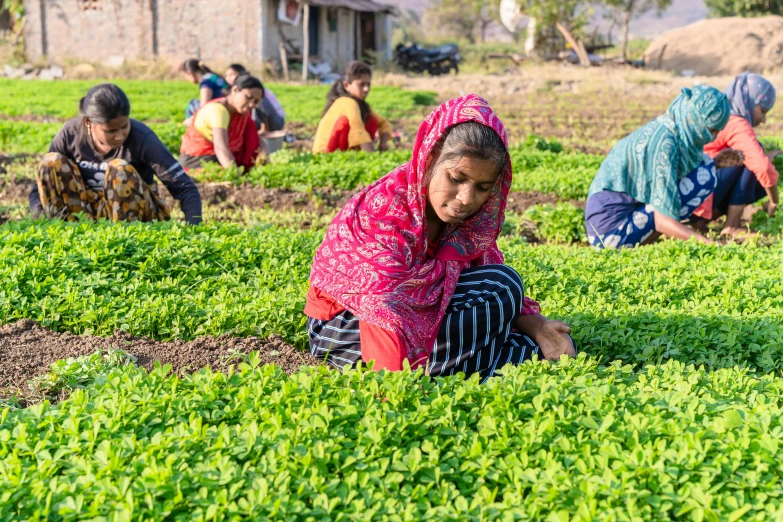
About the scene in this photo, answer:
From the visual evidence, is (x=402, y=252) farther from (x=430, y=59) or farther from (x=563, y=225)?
(x=430, y=59)

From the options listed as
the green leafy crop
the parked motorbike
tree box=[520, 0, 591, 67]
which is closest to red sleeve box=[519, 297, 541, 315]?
the green leafy crop

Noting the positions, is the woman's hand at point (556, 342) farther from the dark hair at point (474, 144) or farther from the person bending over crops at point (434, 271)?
the dark hair at point (474, 144)

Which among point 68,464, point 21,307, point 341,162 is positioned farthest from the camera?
point 341,162

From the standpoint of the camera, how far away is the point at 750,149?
7.13m

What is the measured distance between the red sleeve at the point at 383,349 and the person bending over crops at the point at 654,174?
3.52 metres

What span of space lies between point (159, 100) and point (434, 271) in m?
16.7

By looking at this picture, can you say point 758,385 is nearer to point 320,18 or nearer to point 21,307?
point 21,307

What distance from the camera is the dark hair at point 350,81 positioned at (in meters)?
9.29

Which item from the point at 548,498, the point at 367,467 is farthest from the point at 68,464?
the point at 548,498

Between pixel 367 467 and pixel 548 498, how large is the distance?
53 cm

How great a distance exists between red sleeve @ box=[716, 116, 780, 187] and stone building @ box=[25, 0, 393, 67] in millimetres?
22216

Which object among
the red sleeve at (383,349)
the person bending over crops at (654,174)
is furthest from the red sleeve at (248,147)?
the red sleeve at (383,349)

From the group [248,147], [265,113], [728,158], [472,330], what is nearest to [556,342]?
[472,330]

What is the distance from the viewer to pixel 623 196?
6270 mm
